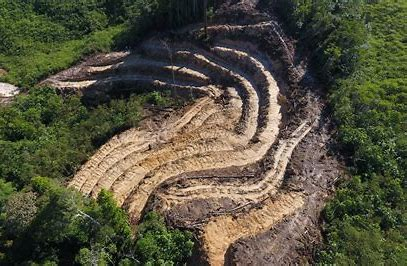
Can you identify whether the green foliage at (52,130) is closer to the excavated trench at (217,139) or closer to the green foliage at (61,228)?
the excavated trench at (217,139)

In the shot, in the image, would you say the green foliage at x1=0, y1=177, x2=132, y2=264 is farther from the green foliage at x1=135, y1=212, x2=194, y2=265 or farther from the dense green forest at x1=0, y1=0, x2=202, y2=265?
the green foliage at x1=135, y1=212, x2=194, y2=265

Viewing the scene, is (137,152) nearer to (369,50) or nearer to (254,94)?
(254,94)

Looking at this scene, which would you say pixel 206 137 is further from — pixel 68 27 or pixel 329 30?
pixel 68 27

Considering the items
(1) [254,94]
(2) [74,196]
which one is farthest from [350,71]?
(2) [74,196]

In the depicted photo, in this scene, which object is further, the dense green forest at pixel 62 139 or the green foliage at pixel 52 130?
the green foliage at pixel 52 130

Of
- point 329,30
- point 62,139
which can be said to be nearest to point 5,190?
point 62,139

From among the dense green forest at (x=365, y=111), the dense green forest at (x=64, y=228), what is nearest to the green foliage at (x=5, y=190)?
the dense green forest at (x=64, y=228)
